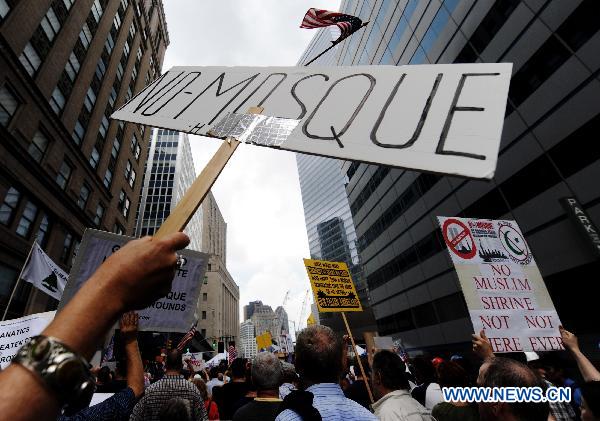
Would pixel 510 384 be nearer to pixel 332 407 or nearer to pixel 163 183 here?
pixel 332 407

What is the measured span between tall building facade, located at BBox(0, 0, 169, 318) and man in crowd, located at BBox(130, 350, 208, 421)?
1435cm

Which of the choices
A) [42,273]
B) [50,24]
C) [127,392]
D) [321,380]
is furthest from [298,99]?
[50,24]

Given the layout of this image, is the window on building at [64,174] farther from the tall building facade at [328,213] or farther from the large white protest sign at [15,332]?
the tall building facade at [328,213]

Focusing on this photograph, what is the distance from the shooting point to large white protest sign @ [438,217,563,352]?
4.73 m

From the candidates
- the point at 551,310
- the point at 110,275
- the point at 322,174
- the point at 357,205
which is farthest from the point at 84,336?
the point at 322,174

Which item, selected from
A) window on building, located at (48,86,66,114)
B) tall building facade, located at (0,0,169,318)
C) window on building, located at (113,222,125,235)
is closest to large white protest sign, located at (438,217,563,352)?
tall building facade, located at (0,0,169,318)

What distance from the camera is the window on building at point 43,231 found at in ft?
53.0

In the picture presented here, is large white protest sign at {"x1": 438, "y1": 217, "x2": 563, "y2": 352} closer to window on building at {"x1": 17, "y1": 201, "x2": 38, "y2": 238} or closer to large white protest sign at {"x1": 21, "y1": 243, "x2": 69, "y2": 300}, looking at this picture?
large white protest sign at {"x1": 21, "y1": 243, "x2": 69, "y2": 300}

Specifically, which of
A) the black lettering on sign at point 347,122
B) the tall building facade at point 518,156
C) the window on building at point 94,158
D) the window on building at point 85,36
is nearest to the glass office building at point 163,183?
the window on building at point 94,158

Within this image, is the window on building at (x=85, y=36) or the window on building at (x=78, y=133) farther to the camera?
the window on building at (x=85, y=36)

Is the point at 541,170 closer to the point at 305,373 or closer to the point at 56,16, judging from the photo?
the point at 305,373

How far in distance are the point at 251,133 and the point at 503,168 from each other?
1869 centimetres

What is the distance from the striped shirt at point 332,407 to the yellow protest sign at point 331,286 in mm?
6029

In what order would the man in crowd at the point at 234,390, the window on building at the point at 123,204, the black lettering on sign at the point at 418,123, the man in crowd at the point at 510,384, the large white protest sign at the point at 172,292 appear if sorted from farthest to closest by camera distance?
the window on building at the point at 123,204 < the man in crowd at the point at 234,390 < the large white protest sign at the point at 172,292 < the man in crowd at the point at 510,384 < the black lettering on sign at the point at 418,123
